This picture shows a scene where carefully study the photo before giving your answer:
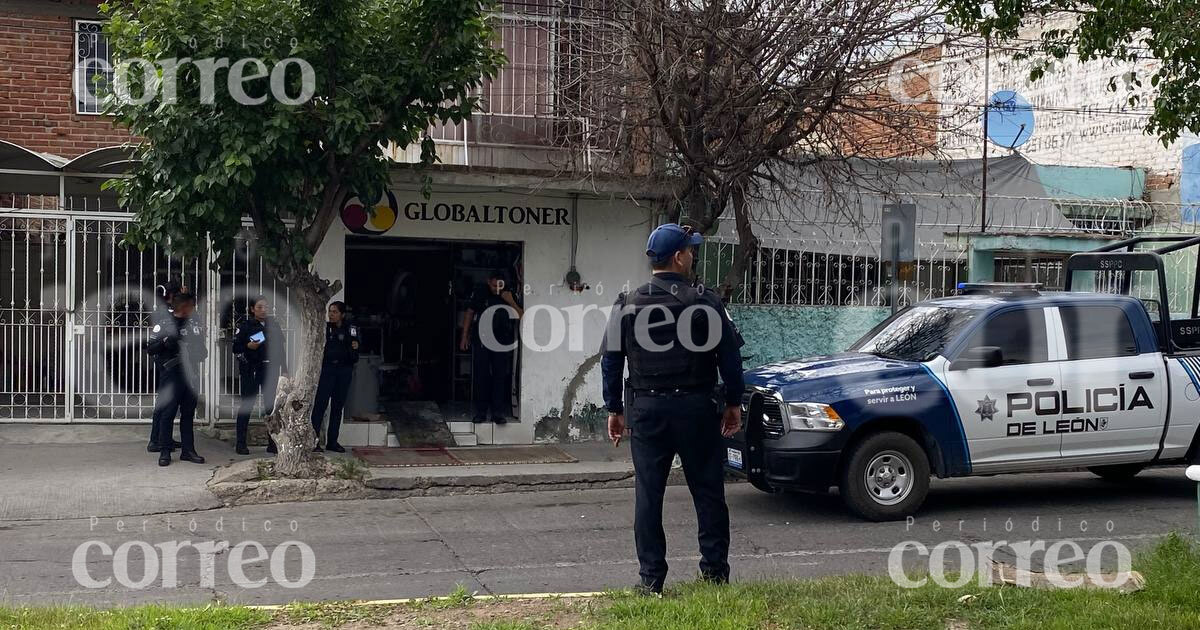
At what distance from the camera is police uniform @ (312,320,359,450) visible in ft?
39.6

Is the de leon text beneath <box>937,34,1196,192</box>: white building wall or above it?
beneath

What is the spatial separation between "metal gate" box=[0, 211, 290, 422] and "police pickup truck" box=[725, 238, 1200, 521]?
644 cm

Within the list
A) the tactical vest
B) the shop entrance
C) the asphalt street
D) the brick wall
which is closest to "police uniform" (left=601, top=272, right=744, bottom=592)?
the tactical vest

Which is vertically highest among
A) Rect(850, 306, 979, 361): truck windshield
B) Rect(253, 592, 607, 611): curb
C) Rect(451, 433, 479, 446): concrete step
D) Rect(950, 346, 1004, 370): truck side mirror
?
Rect(850, 306, 979, 361): truck windshield

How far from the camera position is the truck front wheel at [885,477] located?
28.4 ft

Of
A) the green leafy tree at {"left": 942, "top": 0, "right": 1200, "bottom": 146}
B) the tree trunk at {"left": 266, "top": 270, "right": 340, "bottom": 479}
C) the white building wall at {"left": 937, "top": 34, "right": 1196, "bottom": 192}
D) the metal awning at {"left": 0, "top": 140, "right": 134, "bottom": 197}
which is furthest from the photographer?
the white building wall at {"left": 937, "top": 34, "right": 1196, "bottom": 192}

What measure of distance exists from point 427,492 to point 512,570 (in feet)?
11.4

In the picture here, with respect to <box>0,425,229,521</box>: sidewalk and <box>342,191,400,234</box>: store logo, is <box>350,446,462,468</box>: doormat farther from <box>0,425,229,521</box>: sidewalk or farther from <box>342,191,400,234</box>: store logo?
<box>342,191,400,234</box>: store logo

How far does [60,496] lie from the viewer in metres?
9.82

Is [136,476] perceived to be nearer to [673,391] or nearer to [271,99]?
[271,99]

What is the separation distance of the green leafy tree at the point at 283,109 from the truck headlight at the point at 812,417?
4410 millimetres

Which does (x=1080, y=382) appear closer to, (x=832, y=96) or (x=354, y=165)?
(x=832, y=96)

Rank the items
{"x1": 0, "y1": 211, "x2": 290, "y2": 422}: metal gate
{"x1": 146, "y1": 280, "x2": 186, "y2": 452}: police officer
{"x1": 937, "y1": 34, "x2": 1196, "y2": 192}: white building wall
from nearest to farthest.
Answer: {"x1": 146, "y1": 280, "x2": 186, "y2": 452}: police officer
{"x1": 0, "y1": 211, "x2": 290, "y2": 422}: metal gate
{"x1": 937, "y1": 34, "x2": 1196, "y2": 192}: white building wall

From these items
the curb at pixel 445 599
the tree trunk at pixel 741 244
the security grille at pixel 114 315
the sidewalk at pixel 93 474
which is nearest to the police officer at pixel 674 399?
Answer: the curb at pixel 445 599
